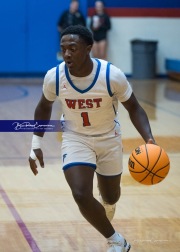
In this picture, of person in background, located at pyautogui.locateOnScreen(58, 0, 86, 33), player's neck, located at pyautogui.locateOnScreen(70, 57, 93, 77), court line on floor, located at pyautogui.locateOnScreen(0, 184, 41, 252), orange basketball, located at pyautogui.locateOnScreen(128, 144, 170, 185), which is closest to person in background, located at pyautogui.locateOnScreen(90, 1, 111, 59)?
person in background, located at pyautogui.locateOnScreen(58, 0, 86, 33)

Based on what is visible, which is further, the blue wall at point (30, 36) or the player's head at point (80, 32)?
the blue wall at point (30, 36)

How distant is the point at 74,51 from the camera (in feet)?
15.7

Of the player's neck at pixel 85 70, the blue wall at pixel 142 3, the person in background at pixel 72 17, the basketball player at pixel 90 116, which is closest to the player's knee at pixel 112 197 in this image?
the basketball player at pixel 90 116

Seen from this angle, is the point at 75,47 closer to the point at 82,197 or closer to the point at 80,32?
the point at 80,32

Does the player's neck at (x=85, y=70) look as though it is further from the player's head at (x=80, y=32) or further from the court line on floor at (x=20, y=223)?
the court line on floor at (x=20, y=223)

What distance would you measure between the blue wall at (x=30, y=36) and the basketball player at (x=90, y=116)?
14305 millimetres

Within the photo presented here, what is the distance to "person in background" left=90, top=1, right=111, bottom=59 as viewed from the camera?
A: 19.0 m

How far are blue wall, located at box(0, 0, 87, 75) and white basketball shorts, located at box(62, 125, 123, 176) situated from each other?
14.4m

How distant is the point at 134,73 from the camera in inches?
778

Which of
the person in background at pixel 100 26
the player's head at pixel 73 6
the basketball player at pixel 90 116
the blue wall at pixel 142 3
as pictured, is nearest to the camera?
the basketball player at pixel 90 116

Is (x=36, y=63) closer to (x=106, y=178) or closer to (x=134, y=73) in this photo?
(x=134, y=73)

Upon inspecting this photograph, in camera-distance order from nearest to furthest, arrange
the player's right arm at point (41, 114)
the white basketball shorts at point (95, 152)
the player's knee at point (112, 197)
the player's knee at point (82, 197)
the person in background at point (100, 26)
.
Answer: the player's knee at point (82, 197) < the white basketball shorts at point (95, 152) < the player's right arm at point (41, 114) < the player's knee at point (112, 197) < the person in background at point (100, 26)

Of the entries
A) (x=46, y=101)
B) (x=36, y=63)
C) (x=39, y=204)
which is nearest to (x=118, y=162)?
(x=46, y=101)

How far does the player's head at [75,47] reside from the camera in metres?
4.79
